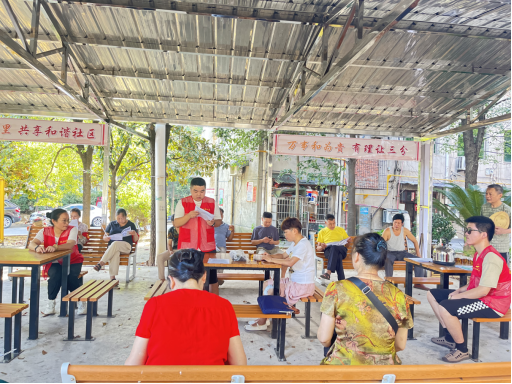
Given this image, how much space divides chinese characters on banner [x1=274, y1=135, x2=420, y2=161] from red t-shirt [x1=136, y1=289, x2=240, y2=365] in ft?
16.7

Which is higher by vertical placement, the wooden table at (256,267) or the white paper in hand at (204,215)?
the white paper in hand at (204,215)

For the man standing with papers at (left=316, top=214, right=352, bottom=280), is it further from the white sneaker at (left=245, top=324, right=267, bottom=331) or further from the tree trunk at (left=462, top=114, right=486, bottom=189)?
the tree trunk at (left=462, top=114, right=486, bottom=189)

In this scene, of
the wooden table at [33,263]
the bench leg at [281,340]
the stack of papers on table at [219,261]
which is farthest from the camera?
the stack of papers on table at [219,261]

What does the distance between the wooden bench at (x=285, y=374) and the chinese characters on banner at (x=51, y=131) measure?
5672mm

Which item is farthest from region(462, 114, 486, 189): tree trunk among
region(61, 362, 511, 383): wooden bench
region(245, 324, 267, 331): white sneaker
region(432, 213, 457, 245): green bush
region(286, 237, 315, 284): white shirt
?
region(61, 362, 511, 383): wooden bench

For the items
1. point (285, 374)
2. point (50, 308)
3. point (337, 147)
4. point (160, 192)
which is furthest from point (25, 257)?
point (337, 147)

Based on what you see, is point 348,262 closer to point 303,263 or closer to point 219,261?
point 303,263

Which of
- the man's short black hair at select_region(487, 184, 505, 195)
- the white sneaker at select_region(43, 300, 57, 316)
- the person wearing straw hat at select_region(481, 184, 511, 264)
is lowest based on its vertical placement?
the white sneaker at select_region(43, 300, 57, 316)

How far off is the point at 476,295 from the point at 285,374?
8.89 feet

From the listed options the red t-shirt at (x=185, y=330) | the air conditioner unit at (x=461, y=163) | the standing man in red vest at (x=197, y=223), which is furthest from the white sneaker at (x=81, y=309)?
the air conditioner unit at (x=461, y=163)

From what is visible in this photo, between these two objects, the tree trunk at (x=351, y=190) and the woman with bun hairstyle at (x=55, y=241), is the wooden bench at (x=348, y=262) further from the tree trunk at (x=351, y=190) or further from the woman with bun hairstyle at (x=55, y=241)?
the woman with bun hairstyle at (x=55, y=241)

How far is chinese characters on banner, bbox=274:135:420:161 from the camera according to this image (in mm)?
6785

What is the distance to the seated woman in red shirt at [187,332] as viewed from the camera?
70.6 inches

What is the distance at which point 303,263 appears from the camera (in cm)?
410
